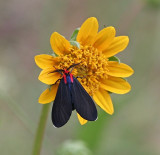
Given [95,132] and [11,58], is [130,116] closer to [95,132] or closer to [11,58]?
[95,132]

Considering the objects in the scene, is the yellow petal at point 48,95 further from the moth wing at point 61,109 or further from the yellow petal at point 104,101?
the yellow petal at point 104,101

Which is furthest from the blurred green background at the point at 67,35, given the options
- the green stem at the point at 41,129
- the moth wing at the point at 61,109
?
the moth wing at the point at 61,109

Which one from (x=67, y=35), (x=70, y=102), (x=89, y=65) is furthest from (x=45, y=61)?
(x=67, y=35)

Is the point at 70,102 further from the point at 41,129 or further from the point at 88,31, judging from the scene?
the point at 88,31

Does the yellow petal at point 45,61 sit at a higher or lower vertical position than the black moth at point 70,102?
higher

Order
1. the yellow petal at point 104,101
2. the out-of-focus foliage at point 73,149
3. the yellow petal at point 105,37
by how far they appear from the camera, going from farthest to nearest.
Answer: the out-of-focus foliage at point 73,149 < the yellow petal at point 104,101 < the yellow petal at point 105,37

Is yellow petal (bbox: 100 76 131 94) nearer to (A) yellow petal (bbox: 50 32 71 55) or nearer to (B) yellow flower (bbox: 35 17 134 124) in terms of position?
(B) yellow flower (bbox: 35 17 134 124)

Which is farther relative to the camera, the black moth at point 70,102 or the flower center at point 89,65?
the flower center at point 89,65

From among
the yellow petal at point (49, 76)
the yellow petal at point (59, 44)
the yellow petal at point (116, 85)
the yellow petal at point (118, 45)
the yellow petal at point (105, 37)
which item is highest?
the yellow petal at point (59, 44)

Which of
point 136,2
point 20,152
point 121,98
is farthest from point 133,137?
point 136,2
